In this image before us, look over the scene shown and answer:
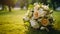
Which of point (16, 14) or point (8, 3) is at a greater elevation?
point (8, 3)

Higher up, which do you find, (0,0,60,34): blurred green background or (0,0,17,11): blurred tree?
(0,0,17,11): blurred tree

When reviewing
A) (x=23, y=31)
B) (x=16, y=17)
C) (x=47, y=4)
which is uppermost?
(x=47, y=4)

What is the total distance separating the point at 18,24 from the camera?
1.63 metres

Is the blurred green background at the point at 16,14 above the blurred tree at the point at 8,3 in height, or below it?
below

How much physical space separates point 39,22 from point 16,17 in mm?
244

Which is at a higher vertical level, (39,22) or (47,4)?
(47,4)

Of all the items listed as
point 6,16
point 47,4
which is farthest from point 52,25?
point 6,16

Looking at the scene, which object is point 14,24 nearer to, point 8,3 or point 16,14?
point 16,14

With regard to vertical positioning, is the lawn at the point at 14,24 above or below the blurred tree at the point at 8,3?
below

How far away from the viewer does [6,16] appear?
1643 mm

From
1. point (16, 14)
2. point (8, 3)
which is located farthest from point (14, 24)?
point (8, 3)

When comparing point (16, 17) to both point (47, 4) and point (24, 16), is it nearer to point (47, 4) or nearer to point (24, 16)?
point (24, 16)

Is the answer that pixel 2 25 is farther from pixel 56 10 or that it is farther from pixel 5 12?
pixel 56 10

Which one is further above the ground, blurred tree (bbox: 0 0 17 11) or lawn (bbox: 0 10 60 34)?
blurred tree (bbox: 0 0 17 11)
